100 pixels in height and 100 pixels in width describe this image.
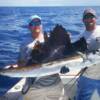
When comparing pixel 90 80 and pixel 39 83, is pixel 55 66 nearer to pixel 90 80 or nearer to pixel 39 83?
pixel 90 80

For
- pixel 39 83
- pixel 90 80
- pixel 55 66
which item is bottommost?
pixel 39 83

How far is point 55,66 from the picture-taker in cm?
414

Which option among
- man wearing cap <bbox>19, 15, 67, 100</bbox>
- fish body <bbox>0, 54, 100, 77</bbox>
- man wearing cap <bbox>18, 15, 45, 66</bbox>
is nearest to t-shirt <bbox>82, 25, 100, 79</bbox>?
fish body <bbox>0, 54, 100, 77</bbox>

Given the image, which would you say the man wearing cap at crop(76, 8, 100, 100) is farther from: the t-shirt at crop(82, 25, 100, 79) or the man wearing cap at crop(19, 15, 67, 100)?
the man wearing cap at crop(19, 15, 67, 100)

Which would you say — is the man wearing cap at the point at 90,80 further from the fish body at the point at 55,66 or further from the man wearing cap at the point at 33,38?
the man wearing cap at the point at 33,38

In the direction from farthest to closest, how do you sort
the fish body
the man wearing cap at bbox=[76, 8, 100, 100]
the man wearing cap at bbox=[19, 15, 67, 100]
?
1. the man wearing cap at bbox=[19, 15, 67, 100]
2. the man wearing cap at bbox=[76, 8, 100, 100]
3. the fish body

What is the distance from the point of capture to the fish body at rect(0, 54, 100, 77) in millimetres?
4065

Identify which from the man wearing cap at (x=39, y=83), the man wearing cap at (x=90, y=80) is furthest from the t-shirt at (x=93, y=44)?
the man wearing cap at (x=39, y=83)

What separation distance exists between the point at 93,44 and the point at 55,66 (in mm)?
662

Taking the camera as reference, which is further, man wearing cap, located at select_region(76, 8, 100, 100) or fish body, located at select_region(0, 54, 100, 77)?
man wearing cap, located at select_region(76, 8, 100, 100)

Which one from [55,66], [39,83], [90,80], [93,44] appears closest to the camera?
[55,66]

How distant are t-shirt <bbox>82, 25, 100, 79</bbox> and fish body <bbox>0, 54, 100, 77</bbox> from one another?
0.79 ft

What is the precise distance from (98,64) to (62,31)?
0.59m

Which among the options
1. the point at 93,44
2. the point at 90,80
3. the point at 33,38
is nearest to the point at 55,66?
the point at 90,80
